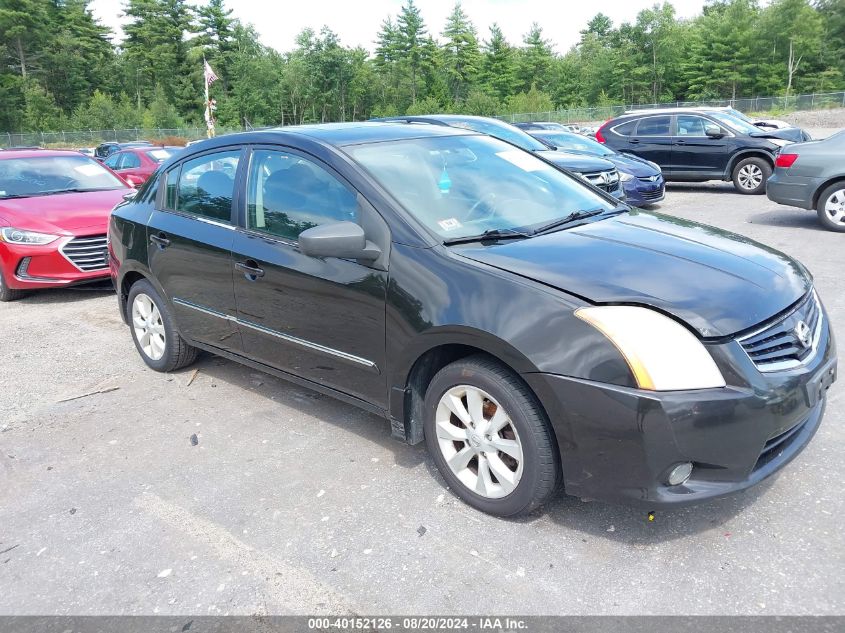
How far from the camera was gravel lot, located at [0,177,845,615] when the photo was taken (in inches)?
102

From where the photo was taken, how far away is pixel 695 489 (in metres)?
2.61

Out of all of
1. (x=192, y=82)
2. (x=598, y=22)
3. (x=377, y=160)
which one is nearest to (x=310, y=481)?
(x=377, y=160)

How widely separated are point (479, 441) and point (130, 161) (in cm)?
1511

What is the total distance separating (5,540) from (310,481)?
54.4 inches

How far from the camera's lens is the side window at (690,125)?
13.5m

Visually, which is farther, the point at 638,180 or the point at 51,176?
the point at 638,180

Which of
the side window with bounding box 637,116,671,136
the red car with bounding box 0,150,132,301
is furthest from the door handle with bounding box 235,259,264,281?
the side window with bounding box 637,116,671,136

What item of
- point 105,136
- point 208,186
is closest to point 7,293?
point 208,186

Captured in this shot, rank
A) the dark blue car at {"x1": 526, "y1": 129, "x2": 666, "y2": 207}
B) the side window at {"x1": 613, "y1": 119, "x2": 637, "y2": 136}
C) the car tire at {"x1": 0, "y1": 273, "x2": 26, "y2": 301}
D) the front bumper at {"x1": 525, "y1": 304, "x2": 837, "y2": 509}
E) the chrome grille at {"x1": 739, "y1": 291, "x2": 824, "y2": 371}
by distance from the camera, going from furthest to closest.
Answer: the side window at {"x1": 613, "y1": 119, "x2": 637, "y2": 136}
the dark blue car at {"x1": 526, "y1": 129, "x2": 666, "y2": 207}
the car tire at {"x1": 0, "y1": 273, "x2": 26, "y2": 301}
the chrome grille at {"x1": 739, "y1": 291, "x2": 824, "y2": 371}
the front bumper at {"x1": 525, "y1": 304, "x2": 837, "y2": 509}

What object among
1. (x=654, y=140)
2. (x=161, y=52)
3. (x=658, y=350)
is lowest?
(x=658, y=350)

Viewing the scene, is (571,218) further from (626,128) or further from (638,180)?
(626,128)

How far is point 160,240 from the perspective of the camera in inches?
182

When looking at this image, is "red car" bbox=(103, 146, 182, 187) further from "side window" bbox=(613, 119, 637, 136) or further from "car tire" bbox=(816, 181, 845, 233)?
"car tire" bbox=(816, 181, 845, 233)

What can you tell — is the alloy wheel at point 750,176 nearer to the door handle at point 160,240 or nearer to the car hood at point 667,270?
the car hood at point 667,270
